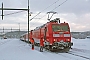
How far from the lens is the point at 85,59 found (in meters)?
14.9

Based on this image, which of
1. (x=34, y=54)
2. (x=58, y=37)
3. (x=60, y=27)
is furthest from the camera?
(x=60, y=27)

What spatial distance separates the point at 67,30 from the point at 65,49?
2.01m

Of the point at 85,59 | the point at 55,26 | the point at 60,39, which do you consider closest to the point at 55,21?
the point at 55,26

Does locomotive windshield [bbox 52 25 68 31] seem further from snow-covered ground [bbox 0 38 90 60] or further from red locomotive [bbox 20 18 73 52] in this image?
snow-covered ground [bbox 0 38 90 60]

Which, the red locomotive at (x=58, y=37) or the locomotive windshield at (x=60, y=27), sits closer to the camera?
the red locomotive at (x=58, y=37)

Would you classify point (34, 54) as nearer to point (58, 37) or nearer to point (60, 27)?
point (58, 37)

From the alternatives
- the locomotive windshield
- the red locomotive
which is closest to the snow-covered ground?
the red locomotive

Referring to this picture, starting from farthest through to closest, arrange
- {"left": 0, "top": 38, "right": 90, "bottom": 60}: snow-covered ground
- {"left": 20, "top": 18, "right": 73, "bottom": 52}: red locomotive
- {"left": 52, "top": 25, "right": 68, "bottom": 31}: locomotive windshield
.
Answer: {"left": 52, "top": 25, "right": 68, "bottom": 31}: locomotive windshield < {"left": 20, "top": 18, "right": 73, "bottom": 52}: red locomotive < {"left": 0, "top": 38, "right": 90, "bottom": 60}: snow-covered ground

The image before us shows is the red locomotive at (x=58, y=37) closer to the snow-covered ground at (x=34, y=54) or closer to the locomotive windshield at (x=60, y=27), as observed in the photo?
the locomotive windshield at (x=60, y=27)

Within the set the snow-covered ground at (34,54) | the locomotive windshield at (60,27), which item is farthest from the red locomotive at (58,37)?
the snow-covered ground at (34,54)

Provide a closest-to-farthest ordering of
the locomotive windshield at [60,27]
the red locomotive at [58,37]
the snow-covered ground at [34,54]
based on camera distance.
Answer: the snow-covered ground at [34,54], the red locomotive at [58,37], the locomotive windshield at [60,27]

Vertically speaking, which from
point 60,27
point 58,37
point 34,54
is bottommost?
point 34,54

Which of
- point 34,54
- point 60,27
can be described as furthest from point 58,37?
point 34,54

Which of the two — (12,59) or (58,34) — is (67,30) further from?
(12,59)
